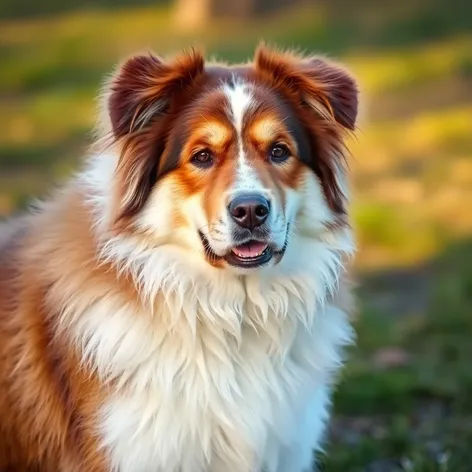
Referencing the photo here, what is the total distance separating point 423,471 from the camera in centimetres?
428

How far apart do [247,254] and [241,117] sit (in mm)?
487

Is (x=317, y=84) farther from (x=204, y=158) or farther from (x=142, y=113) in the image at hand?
(x=142, y=113)

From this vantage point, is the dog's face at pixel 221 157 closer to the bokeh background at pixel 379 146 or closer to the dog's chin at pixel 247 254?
the dog's chin at pixel 247 254

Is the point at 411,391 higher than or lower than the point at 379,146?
lower

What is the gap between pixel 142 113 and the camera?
11.5 feet

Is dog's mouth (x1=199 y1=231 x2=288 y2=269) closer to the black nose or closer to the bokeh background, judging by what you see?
the black nose

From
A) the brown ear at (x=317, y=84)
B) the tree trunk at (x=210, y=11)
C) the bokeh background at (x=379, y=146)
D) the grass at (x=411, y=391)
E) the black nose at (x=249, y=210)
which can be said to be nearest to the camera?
the black nose at (x=249, y=210)

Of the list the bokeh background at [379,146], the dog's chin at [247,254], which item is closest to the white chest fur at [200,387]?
the dog's chin at [247,254]

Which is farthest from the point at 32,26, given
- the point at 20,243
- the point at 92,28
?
the point at 20,243

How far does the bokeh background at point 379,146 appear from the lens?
200 inches

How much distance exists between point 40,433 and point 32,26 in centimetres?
1094

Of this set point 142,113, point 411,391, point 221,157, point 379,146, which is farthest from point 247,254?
point 379,146

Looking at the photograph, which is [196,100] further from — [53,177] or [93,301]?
[53,177]

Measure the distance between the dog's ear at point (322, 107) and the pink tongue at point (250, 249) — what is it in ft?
1.24
